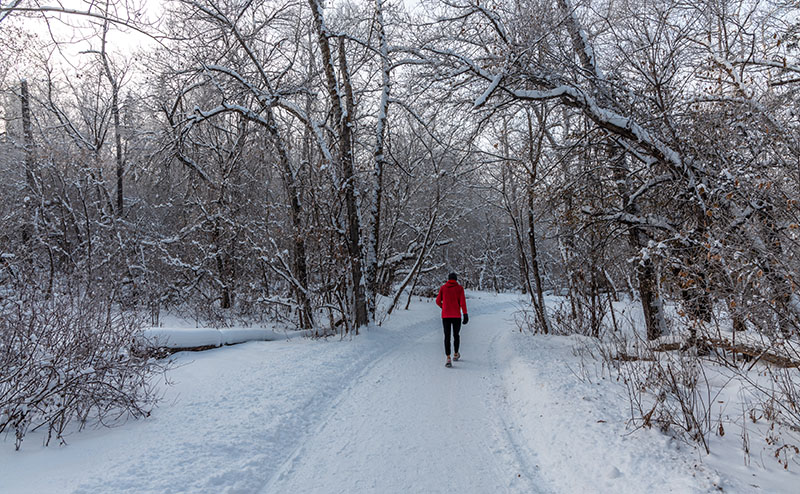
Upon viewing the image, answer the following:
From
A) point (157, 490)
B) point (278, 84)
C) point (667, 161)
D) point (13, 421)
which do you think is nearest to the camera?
point (157, 490)

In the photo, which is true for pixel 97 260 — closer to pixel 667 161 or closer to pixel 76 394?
pixel 76 394

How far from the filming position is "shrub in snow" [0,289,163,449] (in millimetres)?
4031

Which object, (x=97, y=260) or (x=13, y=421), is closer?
(x=13, y=421)

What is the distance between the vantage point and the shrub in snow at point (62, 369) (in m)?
4.03

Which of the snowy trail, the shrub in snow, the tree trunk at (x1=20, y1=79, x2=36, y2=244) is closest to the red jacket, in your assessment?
the snowy trail

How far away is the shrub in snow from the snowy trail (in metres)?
2.24

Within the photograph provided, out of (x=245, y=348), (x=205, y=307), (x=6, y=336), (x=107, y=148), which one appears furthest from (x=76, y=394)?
(x=107, y=148)

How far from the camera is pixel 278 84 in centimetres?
1283

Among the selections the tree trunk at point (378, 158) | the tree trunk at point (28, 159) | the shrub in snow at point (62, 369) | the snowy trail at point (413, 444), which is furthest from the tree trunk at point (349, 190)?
the tree trunk at point (28, 159)

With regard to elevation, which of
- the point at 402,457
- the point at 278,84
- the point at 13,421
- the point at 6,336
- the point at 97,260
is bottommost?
the point at 402,457

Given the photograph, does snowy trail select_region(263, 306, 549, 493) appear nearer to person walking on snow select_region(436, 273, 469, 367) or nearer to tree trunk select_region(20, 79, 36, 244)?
person walking on snow select_region(436, 273, 469, 367)

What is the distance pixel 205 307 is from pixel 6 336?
10373 mm

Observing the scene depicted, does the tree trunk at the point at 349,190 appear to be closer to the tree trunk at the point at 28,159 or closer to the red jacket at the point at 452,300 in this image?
the red jacket at the point at 452,300

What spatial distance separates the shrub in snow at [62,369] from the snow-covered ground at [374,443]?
252mm
